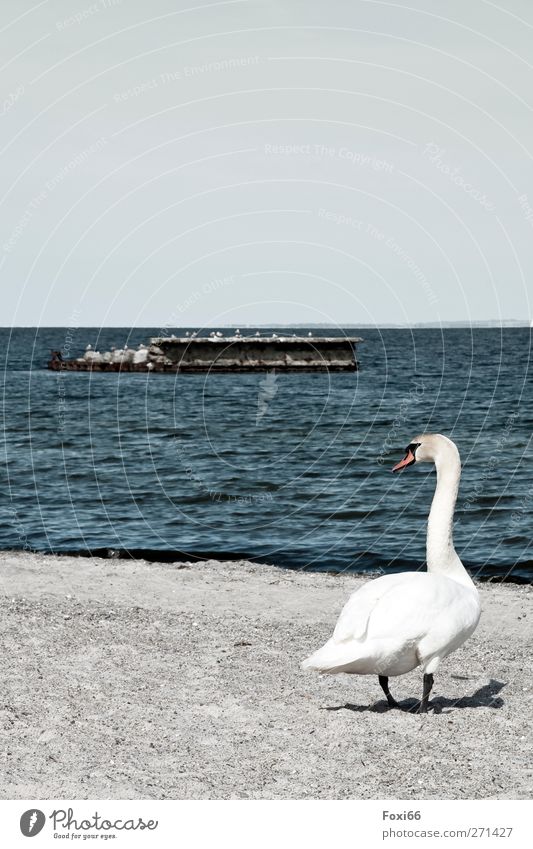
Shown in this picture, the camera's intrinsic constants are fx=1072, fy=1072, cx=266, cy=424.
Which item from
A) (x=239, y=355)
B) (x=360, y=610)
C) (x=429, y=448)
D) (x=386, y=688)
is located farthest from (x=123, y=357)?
(x=360, y=610)

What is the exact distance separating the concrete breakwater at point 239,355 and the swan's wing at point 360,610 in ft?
244

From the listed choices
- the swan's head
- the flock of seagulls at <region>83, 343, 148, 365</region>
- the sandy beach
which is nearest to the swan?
the sandy beach

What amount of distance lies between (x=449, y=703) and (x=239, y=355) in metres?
75.7

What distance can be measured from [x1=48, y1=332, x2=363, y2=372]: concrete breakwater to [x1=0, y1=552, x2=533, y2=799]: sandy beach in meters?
70.7

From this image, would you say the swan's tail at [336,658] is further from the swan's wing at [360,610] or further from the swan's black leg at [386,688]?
the swan's black leg at [386,688]

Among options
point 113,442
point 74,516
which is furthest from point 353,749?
point 113,442

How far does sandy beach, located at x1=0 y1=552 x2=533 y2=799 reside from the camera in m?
6.81

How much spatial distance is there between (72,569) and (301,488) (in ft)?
41.1

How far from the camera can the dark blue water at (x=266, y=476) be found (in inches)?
789

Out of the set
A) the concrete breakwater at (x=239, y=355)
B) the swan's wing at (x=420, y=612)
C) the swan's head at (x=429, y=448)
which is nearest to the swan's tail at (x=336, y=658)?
the swan's wing at (x=420, y=612)

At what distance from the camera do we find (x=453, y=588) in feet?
26.3

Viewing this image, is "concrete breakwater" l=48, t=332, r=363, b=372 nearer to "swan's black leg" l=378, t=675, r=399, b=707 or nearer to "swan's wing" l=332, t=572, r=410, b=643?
"swan's black leg" l=378, t=675, r=399, b=707

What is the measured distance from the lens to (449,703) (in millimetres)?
8898

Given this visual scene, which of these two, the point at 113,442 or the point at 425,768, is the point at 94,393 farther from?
the point at 425,768
